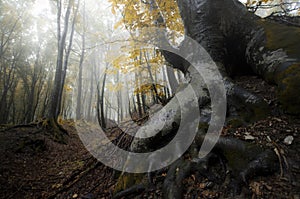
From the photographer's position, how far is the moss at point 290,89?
1601mm

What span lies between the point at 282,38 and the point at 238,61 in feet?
2.13

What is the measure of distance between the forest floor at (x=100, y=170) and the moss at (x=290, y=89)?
0.11 metres

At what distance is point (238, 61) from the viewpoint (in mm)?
2660

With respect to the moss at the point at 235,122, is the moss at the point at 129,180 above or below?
below

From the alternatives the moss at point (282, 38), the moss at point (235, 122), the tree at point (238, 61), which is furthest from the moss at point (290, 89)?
the moss at point (235, 122)

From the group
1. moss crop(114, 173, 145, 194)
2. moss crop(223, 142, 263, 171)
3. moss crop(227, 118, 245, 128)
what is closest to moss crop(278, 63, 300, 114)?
moss crop(227, 118, 245, 128)

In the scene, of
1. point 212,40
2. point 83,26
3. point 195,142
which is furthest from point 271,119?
point 83,26

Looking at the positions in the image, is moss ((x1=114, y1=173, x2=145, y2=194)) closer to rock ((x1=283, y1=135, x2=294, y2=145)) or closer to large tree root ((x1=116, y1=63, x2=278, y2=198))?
large tree root ((x1=116, y1=63, x2=278, y2=198))

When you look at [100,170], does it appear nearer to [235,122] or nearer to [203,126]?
[203,126]

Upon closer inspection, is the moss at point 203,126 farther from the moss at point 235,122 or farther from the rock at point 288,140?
the rock at point 288,140

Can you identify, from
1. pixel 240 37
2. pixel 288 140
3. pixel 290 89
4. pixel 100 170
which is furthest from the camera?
pixel 100 170

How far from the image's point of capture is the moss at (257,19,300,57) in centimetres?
192

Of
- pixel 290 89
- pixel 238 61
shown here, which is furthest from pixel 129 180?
pixel 238 61

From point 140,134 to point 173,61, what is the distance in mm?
1654
